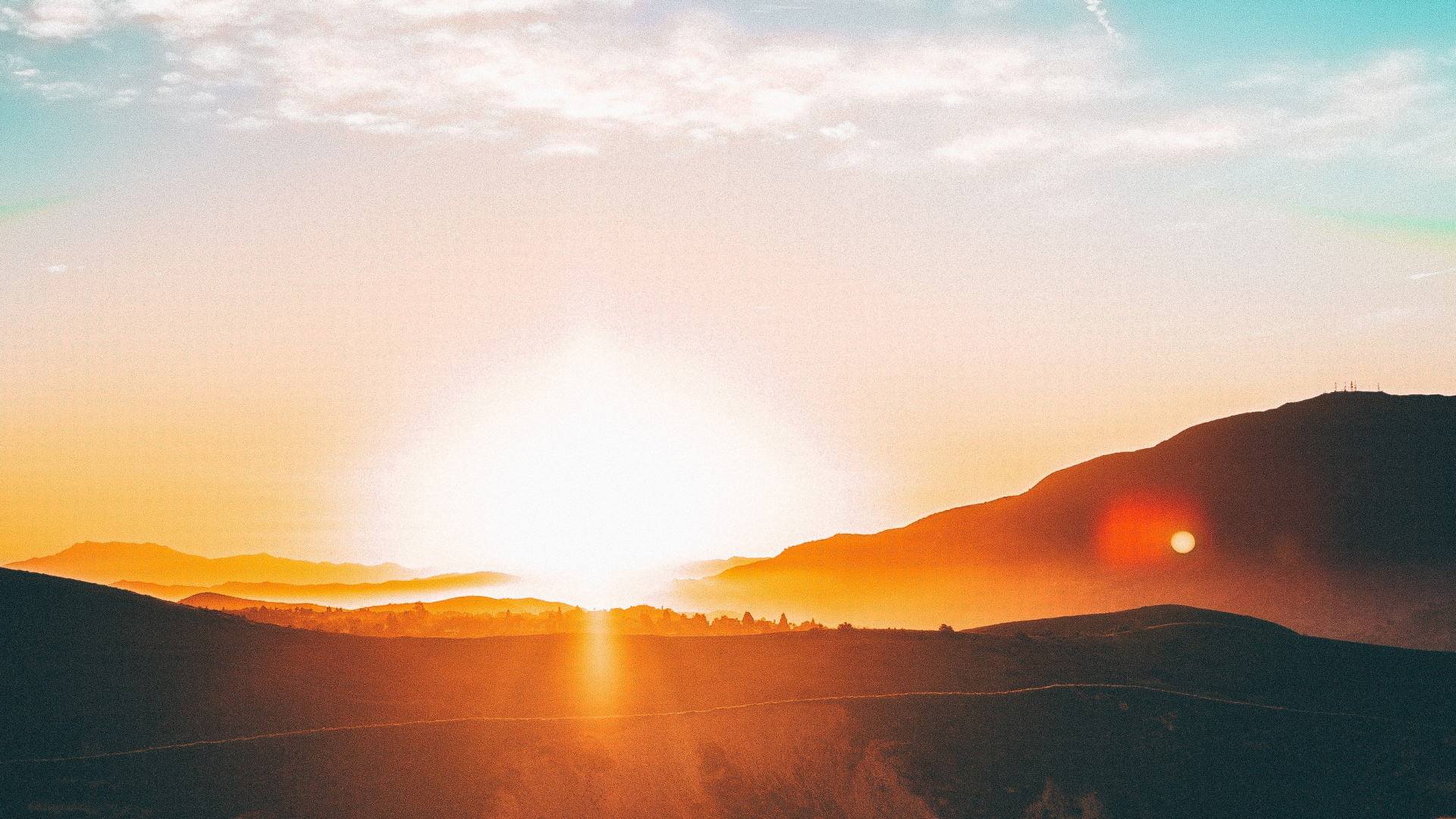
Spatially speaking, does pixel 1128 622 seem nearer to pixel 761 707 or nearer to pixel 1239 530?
pixel 761 707

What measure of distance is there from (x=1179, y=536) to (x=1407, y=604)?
30482mm

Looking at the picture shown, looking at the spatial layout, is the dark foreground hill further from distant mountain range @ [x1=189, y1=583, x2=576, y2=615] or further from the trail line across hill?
distant mountain range @ [x1=189, y1=583, x2=576, y2=615]

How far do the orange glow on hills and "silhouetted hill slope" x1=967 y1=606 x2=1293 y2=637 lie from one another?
216 feet

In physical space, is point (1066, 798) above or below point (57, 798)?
below

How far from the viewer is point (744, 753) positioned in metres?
35.8

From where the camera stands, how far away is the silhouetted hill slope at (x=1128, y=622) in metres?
62.2

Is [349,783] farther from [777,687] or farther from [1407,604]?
[1407,604]

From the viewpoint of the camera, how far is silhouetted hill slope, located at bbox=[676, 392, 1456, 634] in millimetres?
113000

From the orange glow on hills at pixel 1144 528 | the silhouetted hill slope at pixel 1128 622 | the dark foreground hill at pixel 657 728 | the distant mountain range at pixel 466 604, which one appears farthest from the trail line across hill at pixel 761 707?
the orange glow on hills at pixel 1144 528

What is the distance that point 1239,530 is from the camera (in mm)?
128250

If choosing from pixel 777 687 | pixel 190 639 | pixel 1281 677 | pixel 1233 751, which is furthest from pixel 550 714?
pixel 1281 677

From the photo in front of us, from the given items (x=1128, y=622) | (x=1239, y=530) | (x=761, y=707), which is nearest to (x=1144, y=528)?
(x=1239, y=530)

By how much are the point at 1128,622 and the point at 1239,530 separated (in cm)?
7277

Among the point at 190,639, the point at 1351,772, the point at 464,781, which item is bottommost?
the point at 1351,772
